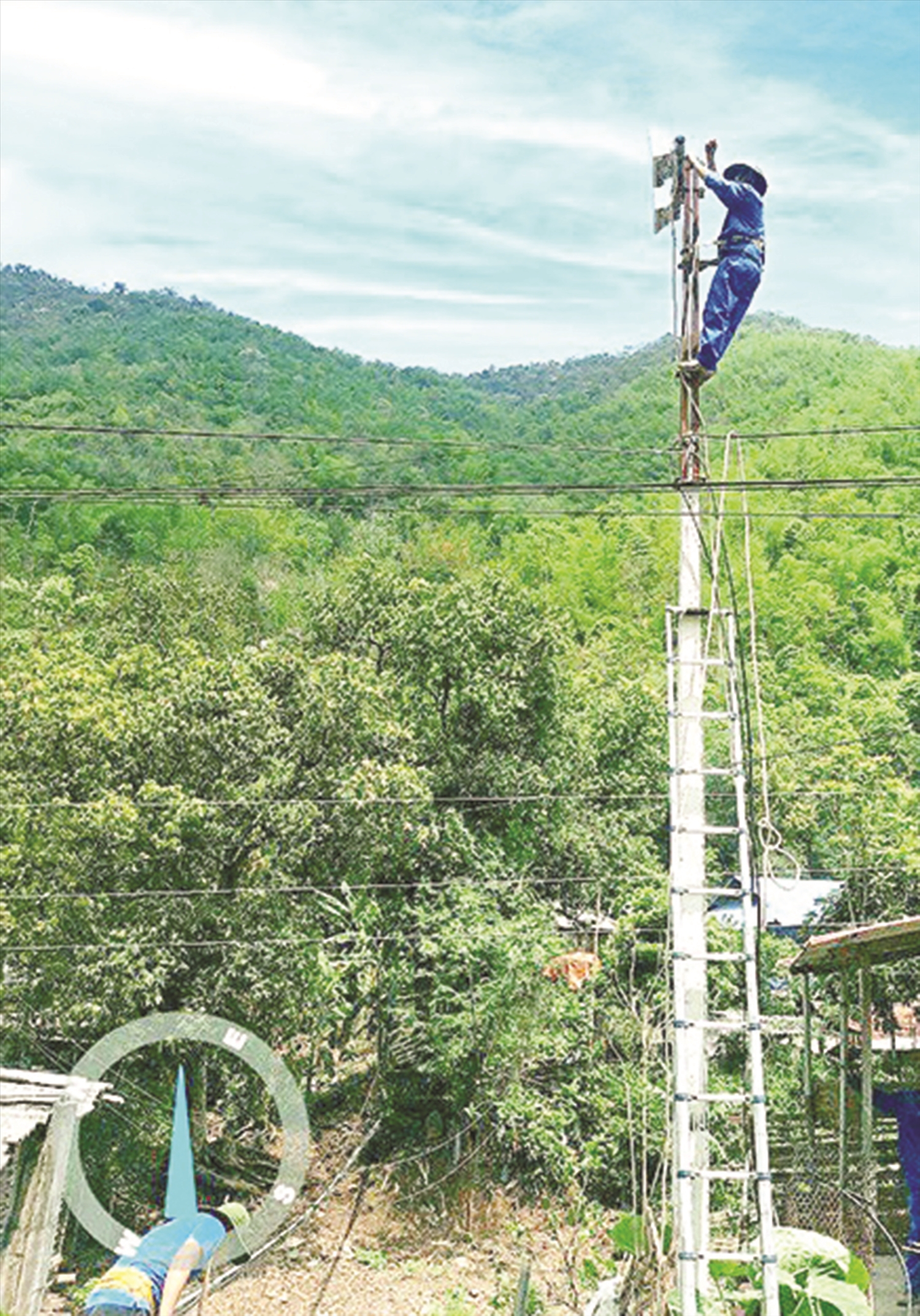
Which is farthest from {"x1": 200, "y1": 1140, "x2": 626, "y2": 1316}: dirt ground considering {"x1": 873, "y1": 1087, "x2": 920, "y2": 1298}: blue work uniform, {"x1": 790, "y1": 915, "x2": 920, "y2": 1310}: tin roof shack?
{"x1": 873, "y1": 1087, "x2": 920, "y2": 1298}: blue work uniform

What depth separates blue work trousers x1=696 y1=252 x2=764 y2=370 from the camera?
6.59 meters

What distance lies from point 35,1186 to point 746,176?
22.6 ft

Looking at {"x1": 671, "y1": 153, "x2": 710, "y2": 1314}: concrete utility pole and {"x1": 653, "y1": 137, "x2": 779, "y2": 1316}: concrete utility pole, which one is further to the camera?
{"x1": 671, "y1": 153, "x2": 710, "y2": 1314}: concrete utility pole

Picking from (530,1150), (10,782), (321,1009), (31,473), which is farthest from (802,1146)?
(31,473)

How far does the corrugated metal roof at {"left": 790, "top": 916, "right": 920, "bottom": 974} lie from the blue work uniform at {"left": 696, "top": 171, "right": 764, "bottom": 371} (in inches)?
120

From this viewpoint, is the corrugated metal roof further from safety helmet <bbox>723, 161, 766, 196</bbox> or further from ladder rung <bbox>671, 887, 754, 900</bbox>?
safety helmet <bbox>723, 161, 766, 196</bbox>

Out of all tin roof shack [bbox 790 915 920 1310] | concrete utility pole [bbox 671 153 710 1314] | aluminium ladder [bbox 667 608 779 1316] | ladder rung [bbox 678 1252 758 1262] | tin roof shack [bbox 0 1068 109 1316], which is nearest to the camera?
ladder rung [bbox 678 1252 758 1262]

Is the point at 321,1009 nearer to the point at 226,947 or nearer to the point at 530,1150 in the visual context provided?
the point at 226,947

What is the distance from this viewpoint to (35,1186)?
774cm

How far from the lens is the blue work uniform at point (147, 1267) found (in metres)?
6.01

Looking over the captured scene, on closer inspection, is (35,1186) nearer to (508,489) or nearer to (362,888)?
(508,489)

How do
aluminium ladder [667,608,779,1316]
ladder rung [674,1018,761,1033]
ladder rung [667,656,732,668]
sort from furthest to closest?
ladder rung [667,656,732,668], ladder rung [674,1018,761,1033], aluminium ladder [667,608,779,1316]

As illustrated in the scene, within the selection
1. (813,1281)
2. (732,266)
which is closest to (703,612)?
(732,266)

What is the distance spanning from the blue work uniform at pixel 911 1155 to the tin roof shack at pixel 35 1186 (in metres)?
4.78
